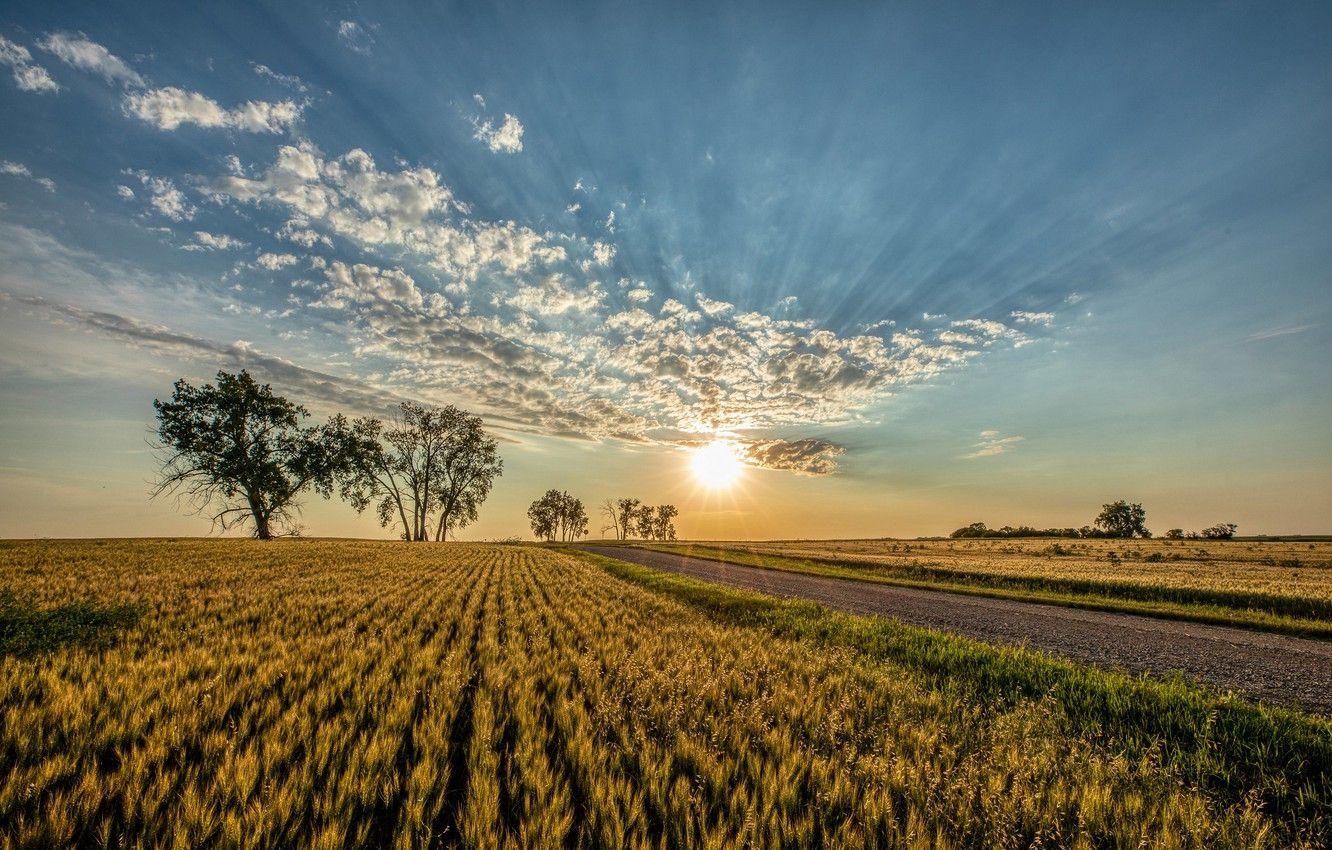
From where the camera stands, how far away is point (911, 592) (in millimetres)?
23547

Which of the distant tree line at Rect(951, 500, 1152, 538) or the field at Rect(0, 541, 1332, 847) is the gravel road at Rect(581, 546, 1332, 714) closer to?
the field at Rect(0, 541, 1332, 847)

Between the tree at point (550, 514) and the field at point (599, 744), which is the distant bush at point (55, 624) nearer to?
the field at point (599, 744)

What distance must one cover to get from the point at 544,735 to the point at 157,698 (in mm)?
3774

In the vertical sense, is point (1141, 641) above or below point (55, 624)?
below

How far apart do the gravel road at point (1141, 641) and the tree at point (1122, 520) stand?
381ft


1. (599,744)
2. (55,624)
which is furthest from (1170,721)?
(55,624)

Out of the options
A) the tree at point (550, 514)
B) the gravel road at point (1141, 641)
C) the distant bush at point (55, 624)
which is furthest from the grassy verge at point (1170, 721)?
the tree at point (550, 514)

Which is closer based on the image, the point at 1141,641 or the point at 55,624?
the point at 55,624

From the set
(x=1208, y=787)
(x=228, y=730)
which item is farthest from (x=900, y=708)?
(x=228, y=730)

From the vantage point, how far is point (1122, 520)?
340 feet

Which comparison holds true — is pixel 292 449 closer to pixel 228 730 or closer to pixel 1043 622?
pixel 228 730

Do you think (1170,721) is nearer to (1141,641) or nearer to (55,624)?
(1141,641)

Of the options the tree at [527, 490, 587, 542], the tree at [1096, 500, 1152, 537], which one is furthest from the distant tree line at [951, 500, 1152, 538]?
the tree at [527, 490, 587, 542]

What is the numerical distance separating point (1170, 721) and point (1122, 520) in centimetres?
13500
